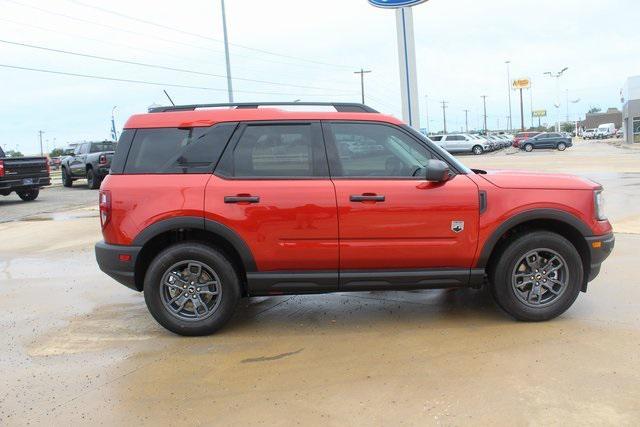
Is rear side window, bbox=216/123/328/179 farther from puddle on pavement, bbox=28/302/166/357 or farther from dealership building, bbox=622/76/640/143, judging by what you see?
dealership building, bbox=622/76/640/143

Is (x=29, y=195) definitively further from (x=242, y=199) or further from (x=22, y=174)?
(x=242, y=199)

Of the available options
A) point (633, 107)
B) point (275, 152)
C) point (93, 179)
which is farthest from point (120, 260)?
point (633, 107)

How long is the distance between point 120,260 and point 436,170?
8.75 feet

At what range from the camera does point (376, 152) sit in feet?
15.3

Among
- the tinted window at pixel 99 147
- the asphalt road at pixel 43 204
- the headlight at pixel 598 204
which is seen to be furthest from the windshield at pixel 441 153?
the tinted window at pixel 99 147

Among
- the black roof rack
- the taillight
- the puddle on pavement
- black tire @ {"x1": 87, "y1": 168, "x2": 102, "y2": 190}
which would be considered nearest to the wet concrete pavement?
the puddle on pavement

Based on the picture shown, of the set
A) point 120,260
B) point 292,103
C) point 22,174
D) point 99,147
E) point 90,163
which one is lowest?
point 120,260

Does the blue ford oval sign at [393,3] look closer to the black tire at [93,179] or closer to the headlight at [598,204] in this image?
the headlight at [598,204]

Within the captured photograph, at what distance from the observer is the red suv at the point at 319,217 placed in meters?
4.50

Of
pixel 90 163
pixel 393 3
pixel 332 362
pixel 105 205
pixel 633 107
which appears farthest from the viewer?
pixel 633 107

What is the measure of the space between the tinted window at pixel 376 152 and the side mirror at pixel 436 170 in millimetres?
180

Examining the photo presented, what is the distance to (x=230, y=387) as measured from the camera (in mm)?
3756

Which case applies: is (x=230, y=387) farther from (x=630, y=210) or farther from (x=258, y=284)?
(x=630, y=210)

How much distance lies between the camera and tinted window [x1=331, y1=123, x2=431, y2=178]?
462 cm
